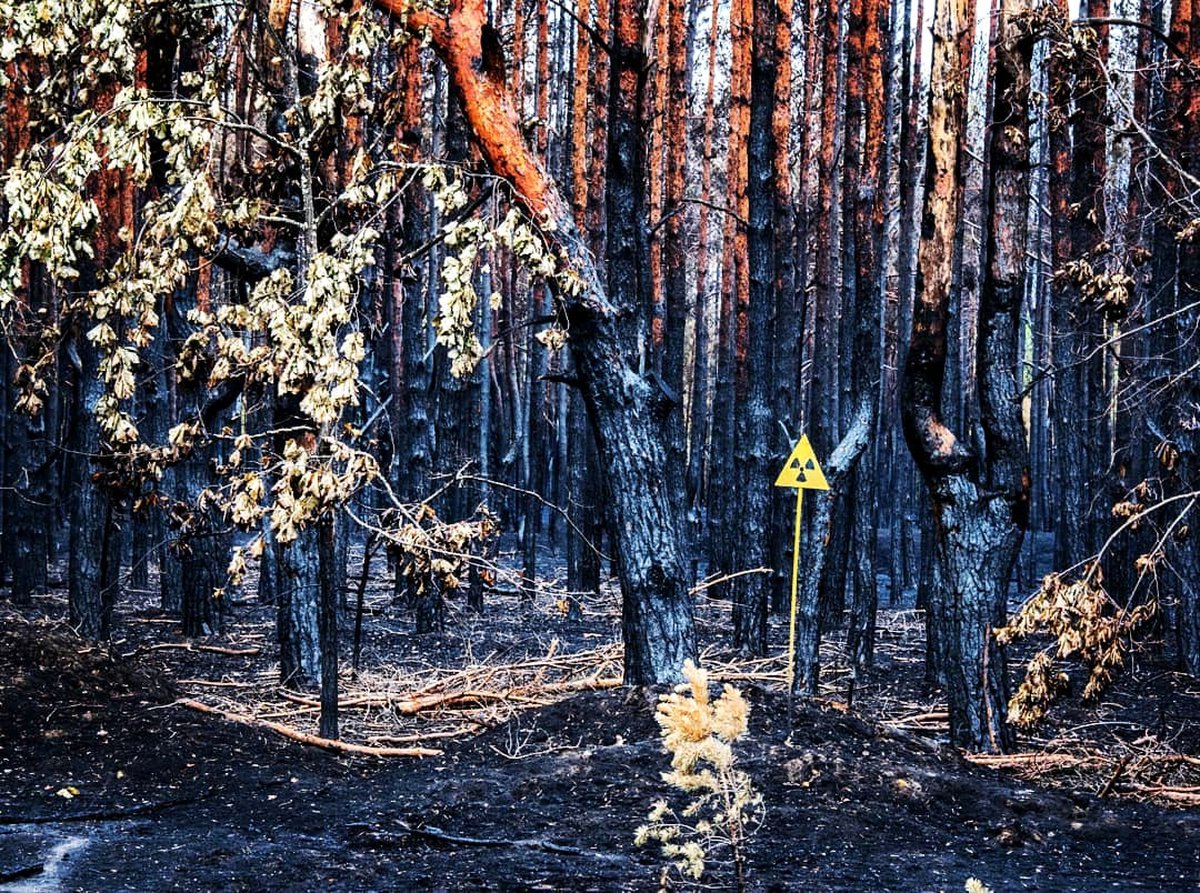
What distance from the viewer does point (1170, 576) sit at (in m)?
13.7

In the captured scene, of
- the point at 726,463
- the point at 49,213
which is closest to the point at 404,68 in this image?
the point at 49,213

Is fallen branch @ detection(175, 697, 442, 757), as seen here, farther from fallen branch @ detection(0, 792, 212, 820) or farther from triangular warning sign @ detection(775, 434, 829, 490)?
triangular warning sign @ detection(775, 434, 829, 490)

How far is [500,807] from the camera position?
683 centimetres

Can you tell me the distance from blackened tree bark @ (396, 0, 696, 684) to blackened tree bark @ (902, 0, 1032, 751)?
5.90ft

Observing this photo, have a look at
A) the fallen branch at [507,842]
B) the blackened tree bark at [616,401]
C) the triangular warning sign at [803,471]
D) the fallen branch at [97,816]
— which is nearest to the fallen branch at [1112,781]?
the triangular warning sign at [803,471]

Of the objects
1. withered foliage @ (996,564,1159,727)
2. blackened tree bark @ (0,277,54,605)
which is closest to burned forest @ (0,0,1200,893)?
withered foliage @ (996,564,1159,727)

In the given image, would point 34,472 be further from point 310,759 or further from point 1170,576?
point 1170,576

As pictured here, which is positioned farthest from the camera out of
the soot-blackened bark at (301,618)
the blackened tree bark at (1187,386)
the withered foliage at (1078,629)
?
the blackened tree bark at (1187,386)

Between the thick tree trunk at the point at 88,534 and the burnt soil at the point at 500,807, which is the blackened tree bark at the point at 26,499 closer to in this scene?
the thick tree trunk at the point at 88,534

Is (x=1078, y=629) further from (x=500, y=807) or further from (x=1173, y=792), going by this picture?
(x=500, y=807)

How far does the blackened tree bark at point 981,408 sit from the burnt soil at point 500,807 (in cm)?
64

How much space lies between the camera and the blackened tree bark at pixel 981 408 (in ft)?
26.7

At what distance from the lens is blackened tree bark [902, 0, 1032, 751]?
8141 millimetres

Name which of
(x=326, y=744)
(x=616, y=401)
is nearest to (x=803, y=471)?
(x=616, y=401)
